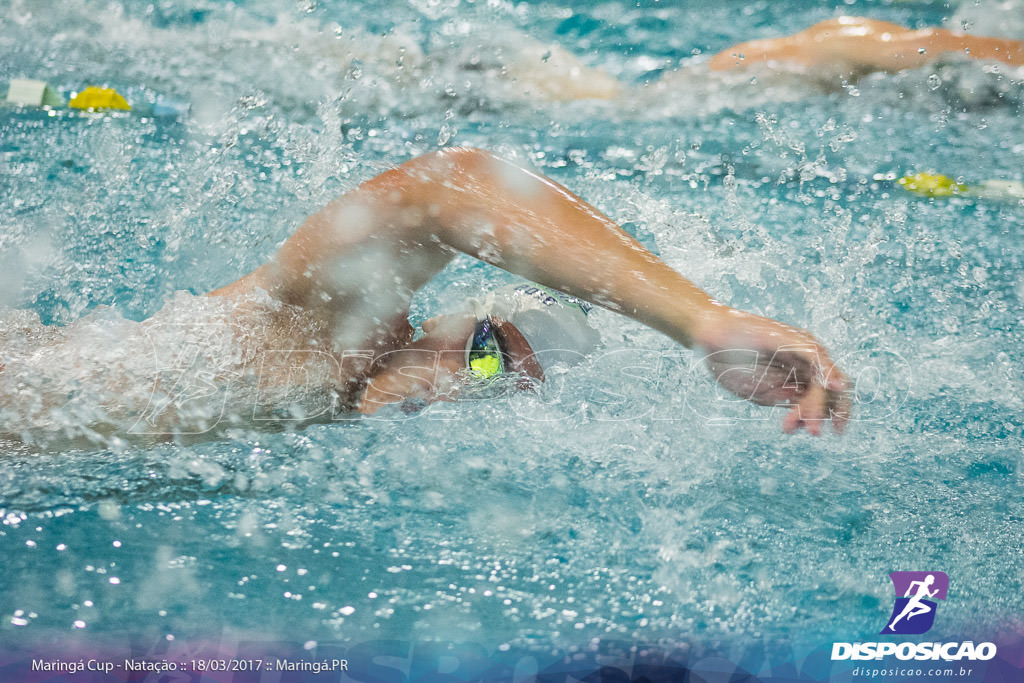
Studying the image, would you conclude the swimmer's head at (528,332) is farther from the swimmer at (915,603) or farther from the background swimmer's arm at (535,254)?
the swimmer at (915,603)

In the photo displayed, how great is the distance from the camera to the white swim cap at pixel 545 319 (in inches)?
38.3

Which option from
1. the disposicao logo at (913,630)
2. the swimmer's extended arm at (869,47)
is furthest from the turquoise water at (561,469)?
the swimmer's extended arm at (869,47)

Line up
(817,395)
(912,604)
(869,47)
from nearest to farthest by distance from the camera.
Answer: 1. (817,395)
2. (912,604)
3. (869,47)

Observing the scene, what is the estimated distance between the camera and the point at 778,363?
26.0 inches

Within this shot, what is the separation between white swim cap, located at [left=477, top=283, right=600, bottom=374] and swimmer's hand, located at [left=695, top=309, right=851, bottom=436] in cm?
32

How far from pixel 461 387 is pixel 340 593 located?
29 cm

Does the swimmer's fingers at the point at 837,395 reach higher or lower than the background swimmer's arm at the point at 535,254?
lower

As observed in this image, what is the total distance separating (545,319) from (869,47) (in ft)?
6.45

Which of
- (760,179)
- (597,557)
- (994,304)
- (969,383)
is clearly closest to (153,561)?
(597,557)

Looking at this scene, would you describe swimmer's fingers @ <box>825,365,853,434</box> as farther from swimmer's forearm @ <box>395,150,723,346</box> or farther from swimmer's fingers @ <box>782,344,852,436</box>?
swimmer's forearm @ <box>395,150,723,346</box>

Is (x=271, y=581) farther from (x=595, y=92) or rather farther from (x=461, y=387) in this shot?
(x=595, y=92)

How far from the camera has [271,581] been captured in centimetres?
86

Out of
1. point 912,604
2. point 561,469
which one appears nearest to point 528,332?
point 561,469

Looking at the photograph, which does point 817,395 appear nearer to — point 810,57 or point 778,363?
point 778,363
